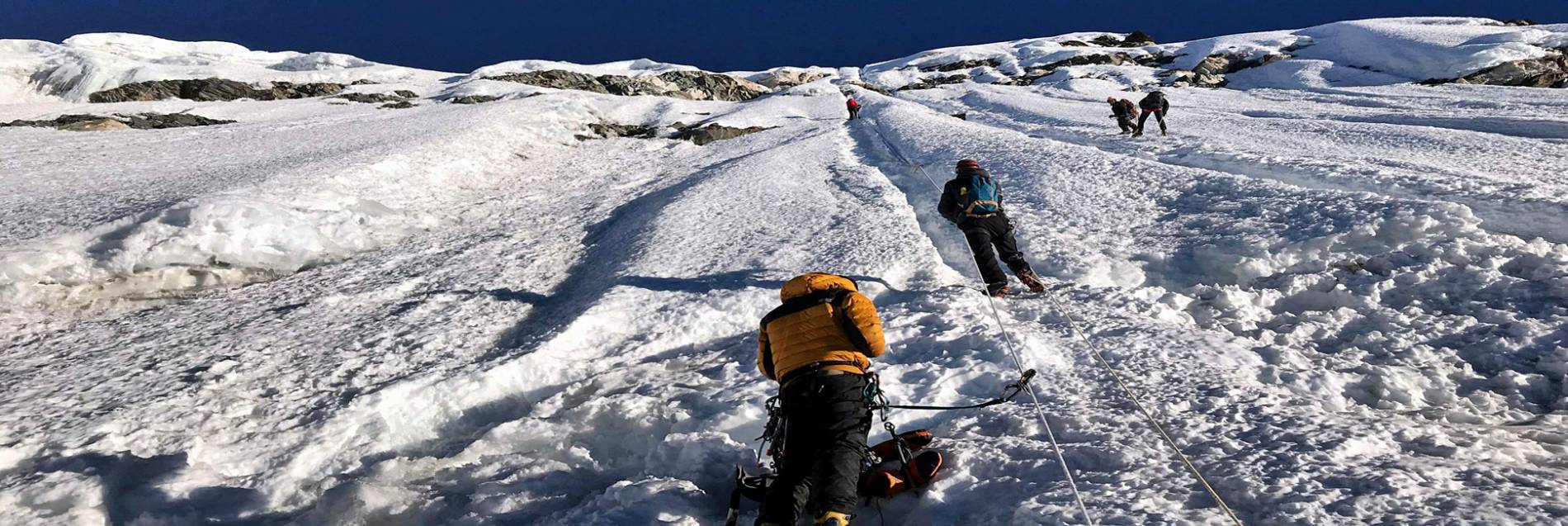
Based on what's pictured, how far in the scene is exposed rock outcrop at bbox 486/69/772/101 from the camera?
48.5 meters

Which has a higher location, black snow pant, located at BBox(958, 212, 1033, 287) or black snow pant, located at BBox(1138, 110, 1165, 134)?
black snow pant, located at BBox(1138, 110, 1165, 134)

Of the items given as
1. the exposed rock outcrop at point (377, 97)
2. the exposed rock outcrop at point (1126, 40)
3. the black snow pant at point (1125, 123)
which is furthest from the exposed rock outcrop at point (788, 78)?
the black snow pant at point (1125, 123)

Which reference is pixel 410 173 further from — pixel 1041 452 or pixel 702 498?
pixel 1041 452

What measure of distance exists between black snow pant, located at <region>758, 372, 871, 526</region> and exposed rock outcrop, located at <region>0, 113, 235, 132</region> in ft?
92.3

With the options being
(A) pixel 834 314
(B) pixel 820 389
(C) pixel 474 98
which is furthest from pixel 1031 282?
(C) pixel 474 98

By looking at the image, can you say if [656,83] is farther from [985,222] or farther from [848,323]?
[848,323]

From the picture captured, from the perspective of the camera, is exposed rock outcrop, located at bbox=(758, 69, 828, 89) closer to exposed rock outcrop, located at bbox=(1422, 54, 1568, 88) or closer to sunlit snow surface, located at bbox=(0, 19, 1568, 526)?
exposed rock outcrop, located at bbox=(1422, 54, 1568, 88)

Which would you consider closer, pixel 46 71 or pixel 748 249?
pixel 748 249

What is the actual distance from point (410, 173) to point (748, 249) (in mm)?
9806

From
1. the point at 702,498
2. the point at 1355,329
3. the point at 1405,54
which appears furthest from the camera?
the point at 1405,54

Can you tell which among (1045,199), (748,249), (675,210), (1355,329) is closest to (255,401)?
(748,249)

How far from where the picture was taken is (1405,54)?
146ft

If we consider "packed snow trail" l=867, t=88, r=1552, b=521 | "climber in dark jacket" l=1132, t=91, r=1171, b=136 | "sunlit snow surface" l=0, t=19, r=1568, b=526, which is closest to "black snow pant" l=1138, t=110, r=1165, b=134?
"climber in dark jacket" l=1132, t=91, r=1171, b=136

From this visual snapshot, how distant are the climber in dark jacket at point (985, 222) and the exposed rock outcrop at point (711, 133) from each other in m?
16.9
